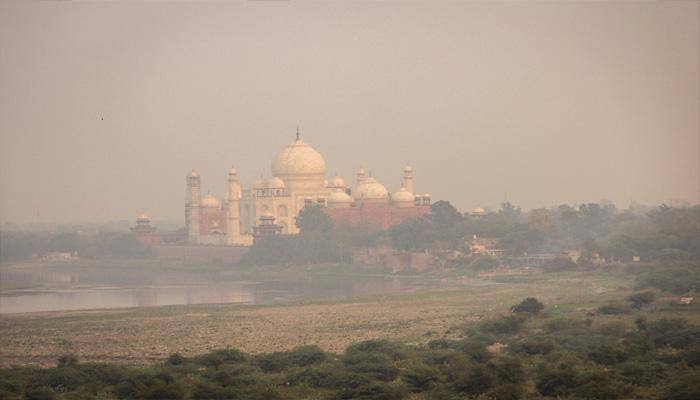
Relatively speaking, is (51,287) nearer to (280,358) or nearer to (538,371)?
Answer: (280,358)

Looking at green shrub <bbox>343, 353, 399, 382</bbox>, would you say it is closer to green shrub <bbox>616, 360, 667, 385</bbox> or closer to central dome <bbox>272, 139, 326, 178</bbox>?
green shrub <bbox>616, 360, 667, 385</bbox>

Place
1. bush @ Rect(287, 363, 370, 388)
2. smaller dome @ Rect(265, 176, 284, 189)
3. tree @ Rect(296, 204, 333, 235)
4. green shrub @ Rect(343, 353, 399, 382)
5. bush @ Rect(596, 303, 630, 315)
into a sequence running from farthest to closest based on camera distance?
smaller dome @ Rect(265, 176, 284, 189) → tree @ Rect(296, 204, 333, 235) → bush @ Rect(596, 303, 630, 315) → green shrub @ Rect(343, 353, 399, 382) → bush @ Rect(287, 363, 370, 388)

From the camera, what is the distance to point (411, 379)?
833 inches

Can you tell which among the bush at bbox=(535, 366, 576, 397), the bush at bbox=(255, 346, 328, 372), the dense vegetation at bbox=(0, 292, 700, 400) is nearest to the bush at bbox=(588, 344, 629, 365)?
the dense vegetation at bbox=(0, 292, 700, 400)

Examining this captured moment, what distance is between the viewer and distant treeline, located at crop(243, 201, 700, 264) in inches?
2088

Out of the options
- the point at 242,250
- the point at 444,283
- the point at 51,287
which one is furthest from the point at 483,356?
the point at 242,250

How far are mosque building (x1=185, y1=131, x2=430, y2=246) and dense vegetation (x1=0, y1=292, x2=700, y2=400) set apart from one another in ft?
120

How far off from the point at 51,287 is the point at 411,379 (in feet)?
94.5

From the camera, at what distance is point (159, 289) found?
4697cm

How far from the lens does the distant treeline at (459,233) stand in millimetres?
53031

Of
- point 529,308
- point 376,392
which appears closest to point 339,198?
point 529,308

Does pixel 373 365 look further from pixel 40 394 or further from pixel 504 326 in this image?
pixel 504 326

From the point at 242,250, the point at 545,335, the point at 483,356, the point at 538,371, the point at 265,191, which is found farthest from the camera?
the point at 265,191

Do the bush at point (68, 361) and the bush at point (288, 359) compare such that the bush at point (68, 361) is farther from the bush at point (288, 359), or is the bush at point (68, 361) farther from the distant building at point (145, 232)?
the distant building at point (145, 232)
